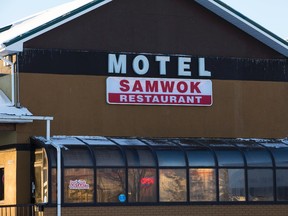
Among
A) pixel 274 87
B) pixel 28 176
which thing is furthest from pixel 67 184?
pixel 274 87

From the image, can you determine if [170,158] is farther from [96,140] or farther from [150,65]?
[150,65]

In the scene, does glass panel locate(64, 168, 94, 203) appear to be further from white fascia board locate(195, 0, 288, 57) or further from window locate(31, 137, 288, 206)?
white fascia board locate(195, 0, 288, 57)

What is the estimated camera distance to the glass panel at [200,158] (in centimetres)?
2941

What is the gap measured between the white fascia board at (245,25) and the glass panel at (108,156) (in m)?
6.93

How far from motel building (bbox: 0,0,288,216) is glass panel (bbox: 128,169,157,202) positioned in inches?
1.3

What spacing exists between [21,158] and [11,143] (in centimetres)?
69

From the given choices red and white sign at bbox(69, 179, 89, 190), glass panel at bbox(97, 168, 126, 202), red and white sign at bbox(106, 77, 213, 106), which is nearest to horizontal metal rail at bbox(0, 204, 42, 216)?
red and white sign at bbox(69, 179, 89, 190)

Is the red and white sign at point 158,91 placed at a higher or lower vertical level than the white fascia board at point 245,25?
lower

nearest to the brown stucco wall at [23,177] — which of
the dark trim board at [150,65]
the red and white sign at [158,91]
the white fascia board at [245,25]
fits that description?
the dark trim board at [150,65]

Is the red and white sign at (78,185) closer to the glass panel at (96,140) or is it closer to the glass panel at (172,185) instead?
the glass panel at (96,140)

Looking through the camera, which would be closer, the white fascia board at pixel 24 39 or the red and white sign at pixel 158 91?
the white fascia board at pixel 24 39

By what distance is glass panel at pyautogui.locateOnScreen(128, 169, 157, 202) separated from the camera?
28531mm

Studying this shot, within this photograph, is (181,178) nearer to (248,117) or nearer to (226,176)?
(226,176)

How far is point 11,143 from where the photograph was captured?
29531mm
